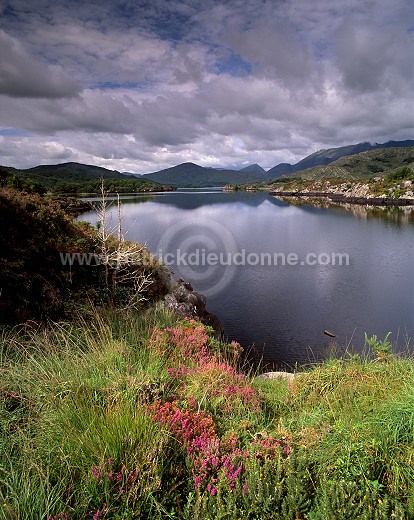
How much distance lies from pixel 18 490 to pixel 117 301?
1230 centimetres

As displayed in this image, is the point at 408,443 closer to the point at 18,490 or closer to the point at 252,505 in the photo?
the point at 252,505

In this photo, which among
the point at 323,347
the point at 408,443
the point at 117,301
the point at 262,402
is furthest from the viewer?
the point at 323,347

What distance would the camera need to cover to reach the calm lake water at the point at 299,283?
18953 millimetres

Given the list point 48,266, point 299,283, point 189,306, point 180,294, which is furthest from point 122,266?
point 299,283

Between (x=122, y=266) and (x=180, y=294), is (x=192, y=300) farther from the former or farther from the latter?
(x=122, y=266)

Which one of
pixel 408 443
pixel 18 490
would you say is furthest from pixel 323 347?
pixel 18 490

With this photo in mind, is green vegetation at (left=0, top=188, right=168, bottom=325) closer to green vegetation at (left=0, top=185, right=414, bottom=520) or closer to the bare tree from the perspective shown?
the bare tree

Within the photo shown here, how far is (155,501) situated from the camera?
314cm

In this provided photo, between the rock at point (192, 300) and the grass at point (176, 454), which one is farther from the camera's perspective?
the rock at point (192, 300)

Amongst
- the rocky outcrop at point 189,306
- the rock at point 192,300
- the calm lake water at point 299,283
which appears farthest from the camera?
the rock at point 192,300

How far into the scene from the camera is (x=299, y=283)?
28.4 metres

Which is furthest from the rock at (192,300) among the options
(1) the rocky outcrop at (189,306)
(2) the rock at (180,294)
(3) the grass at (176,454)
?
(3) the grass at (176,454)

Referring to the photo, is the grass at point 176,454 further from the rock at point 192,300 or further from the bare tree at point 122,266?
the rock at point 192,300

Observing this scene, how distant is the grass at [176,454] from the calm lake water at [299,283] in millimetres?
9899
